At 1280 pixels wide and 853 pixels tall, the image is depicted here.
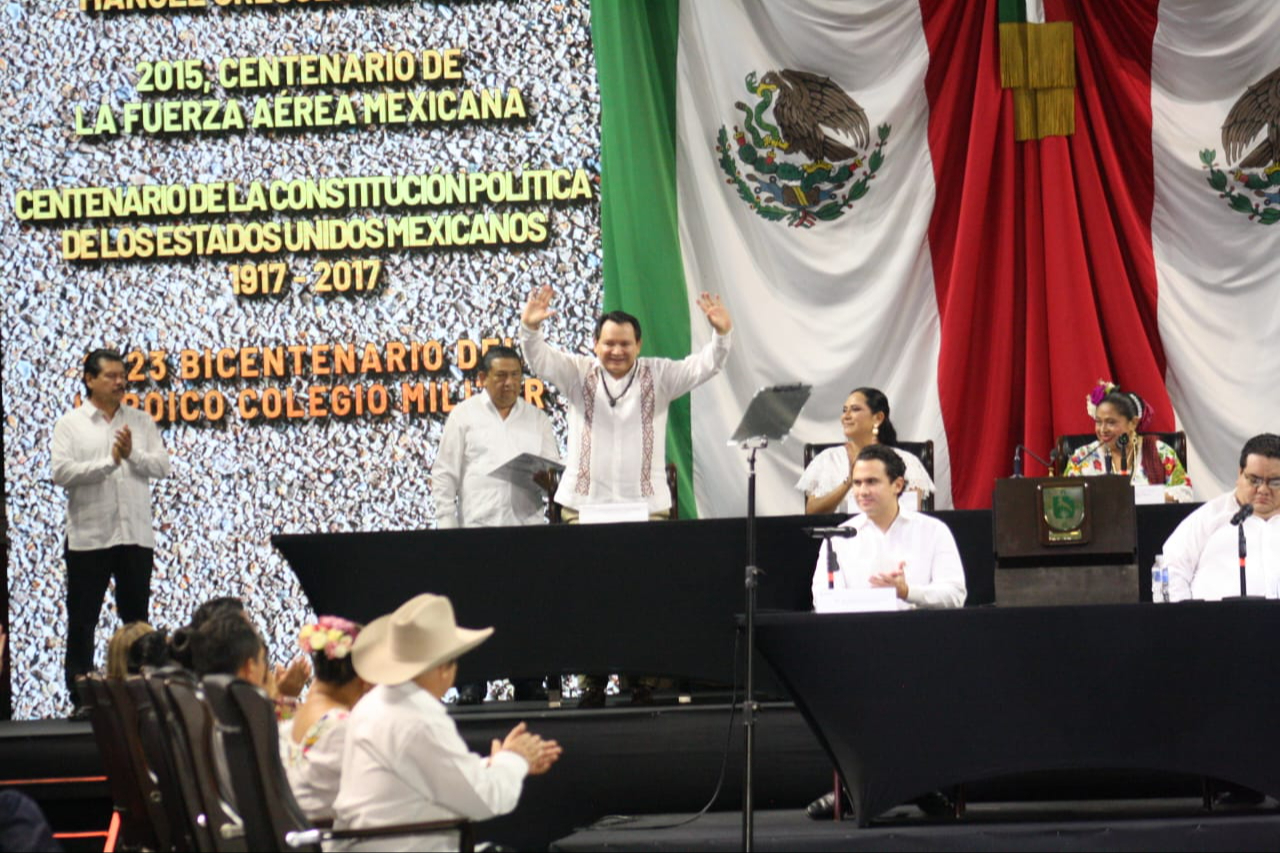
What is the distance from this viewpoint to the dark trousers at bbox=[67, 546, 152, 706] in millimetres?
6773

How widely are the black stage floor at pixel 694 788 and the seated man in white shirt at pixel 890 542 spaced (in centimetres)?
61

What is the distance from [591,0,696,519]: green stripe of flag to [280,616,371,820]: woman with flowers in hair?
3.90 meters

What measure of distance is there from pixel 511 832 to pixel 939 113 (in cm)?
389

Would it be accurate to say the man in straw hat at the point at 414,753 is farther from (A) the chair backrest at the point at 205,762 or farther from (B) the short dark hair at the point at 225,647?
(B) the short dark hair at the point at 225,647

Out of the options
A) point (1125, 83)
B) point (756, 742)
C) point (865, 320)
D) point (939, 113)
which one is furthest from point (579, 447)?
point (1125, 83)

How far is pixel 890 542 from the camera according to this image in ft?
16.6

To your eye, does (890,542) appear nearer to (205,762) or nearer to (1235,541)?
(1235,541)

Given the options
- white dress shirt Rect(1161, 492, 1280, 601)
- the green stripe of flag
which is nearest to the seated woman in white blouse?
the green stripe of flag

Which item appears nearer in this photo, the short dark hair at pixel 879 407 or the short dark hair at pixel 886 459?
the short dark hair at pixel 886 459

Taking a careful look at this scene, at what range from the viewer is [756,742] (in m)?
5.30

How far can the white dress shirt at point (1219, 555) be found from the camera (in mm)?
5125

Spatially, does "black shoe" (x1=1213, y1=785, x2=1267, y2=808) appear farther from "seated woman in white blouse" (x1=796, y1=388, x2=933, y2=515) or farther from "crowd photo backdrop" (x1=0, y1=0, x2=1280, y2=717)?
"crowd photo backdrop" (x1=0, y1=0, x2=1280, y2=717)

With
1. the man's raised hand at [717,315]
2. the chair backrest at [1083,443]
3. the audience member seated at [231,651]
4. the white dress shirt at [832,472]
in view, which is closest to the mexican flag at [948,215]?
the chair backrest at [1083,443]

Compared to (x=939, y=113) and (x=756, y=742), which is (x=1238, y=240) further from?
(x=756, y=742)
